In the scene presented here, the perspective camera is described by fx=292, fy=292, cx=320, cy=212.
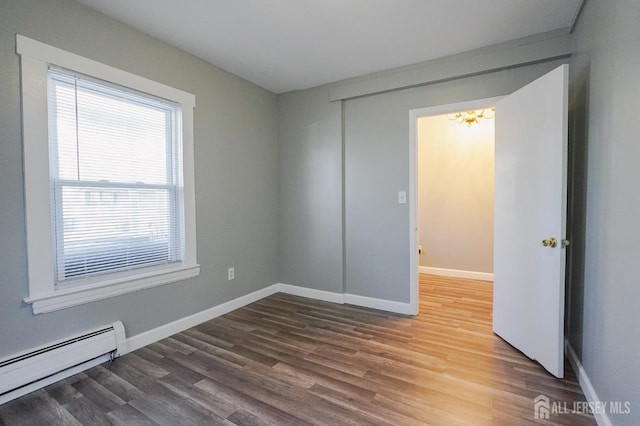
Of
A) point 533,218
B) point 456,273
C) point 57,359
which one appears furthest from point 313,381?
point 456,273

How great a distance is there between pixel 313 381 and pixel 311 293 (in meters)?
1.74

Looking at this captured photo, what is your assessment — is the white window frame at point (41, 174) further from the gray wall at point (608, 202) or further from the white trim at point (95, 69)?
the gray wall at point (608, 202)

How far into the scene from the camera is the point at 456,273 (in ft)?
14.8

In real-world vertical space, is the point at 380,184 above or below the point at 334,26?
below

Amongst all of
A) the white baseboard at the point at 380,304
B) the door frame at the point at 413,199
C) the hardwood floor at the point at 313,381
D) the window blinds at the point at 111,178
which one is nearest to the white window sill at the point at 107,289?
the window blinds at the point at 111,178

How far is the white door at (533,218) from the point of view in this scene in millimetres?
1897

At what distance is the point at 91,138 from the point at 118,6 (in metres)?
0.95

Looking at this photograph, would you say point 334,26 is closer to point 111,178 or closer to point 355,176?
point 355,176

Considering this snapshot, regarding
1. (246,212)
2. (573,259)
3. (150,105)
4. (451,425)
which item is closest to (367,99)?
(246,212)

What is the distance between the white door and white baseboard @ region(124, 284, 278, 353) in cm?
253

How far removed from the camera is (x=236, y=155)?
3.25 m

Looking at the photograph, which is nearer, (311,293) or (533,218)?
(533,218)

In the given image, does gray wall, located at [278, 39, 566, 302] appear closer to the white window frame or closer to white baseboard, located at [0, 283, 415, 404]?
white baseboard, located at [0, 283, 415, 404]

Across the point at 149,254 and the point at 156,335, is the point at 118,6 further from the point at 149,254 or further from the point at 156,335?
the point at 156,335
